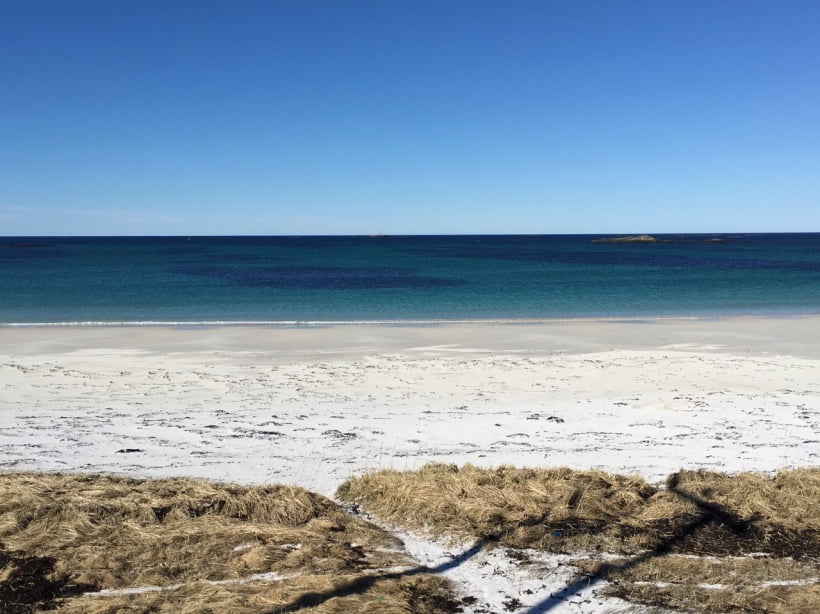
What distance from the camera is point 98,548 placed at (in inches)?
217

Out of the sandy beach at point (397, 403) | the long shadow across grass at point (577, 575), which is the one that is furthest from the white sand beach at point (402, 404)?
the long shadow across grass at point (577, 575)

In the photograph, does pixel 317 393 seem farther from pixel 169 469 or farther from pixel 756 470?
pixel 756 470

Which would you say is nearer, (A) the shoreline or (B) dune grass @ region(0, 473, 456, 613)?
(B) dune grass @ region(0, 473, 456, 613)

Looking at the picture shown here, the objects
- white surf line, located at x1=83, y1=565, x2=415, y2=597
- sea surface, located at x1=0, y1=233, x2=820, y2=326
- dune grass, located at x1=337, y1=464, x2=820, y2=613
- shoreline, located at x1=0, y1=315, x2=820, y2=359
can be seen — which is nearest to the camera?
white surf line, located at x1=83, y1=565, x2=415, y2=597

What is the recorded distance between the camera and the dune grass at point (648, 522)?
5066 mm

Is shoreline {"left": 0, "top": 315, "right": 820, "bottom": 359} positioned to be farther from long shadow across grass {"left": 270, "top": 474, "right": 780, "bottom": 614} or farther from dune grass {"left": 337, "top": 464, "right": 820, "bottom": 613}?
long shadow across grass {"left": 270, "top": 474, "right": 780, "bottom": 614}

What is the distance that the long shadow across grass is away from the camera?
4.79 m

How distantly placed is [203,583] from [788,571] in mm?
4544

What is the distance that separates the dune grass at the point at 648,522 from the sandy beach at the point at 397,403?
108cm

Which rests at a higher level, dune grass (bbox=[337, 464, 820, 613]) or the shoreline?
the shoreline

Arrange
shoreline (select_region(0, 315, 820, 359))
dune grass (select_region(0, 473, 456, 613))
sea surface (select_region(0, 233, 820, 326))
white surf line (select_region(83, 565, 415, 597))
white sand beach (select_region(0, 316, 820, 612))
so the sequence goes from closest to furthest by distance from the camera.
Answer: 1. dune grass (select_region(0, 473, 456, 613))
2. white surf line (select_region(83, 565, 415, 597))
3. white sand beach (select_region(0, 316, 820, 612))
4. shoreline (select_region(0, 315, 820, 359))
5. sea surface (select_region(0, 233, 820, 326))

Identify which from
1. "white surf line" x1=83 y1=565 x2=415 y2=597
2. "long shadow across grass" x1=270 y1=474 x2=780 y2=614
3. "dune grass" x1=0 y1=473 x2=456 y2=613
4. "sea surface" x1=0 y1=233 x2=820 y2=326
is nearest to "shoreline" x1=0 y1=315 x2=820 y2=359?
"sea surface" x1=0 y1=233 x2=820 y2=326

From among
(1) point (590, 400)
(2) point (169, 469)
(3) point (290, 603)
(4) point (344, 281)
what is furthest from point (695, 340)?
(4) point (344, 281)

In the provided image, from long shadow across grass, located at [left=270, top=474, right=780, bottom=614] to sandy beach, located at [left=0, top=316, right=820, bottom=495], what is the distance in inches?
56.8
